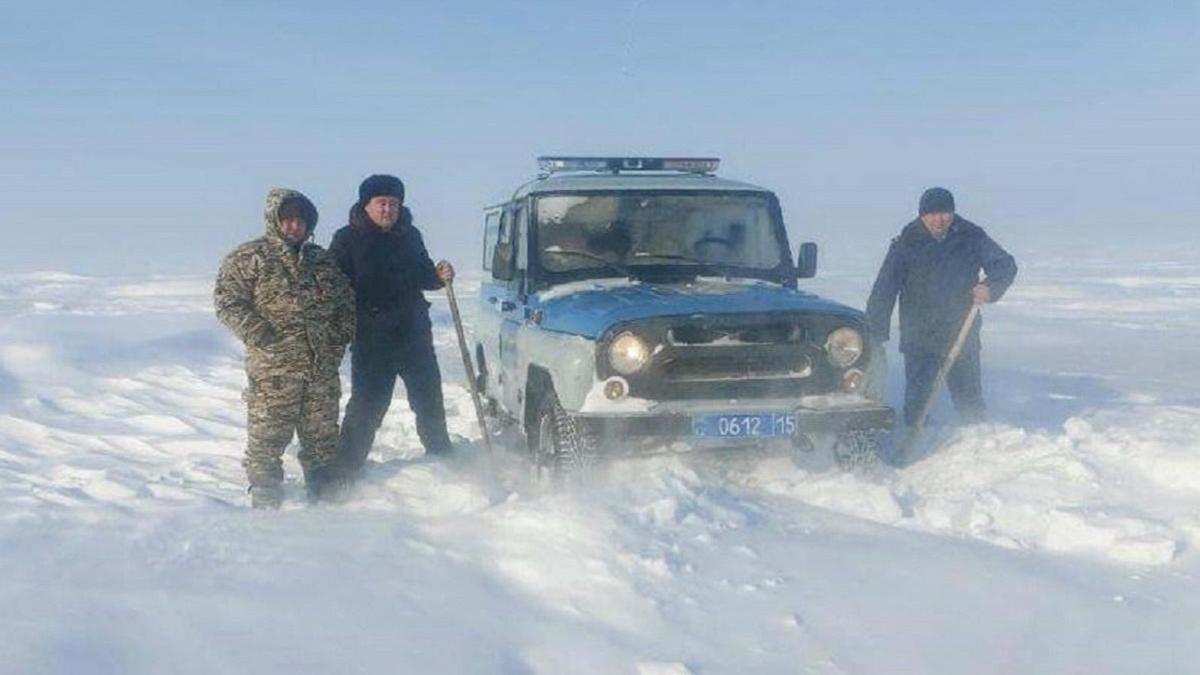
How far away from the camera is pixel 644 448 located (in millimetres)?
5289

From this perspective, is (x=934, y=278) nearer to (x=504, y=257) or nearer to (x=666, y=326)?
(x=666, y=326)

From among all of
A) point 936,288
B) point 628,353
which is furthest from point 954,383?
point 628,353

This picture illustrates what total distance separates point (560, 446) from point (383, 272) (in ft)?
5.49

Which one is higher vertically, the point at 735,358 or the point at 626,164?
the point at 626,164

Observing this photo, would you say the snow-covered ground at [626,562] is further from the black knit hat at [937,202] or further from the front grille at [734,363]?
the black knit hat at [937,202]

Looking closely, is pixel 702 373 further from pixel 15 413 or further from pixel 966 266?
pixel 15 413

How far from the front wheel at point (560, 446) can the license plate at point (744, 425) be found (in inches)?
23.3

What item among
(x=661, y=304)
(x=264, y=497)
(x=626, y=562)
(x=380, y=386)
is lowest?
(x=264, y=497)

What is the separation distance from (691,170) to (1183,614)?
4555mm

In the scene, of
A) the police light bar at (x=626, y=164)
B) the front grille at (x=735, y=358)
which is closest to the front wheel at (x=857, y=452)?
the front grille at (x=735, y=358)

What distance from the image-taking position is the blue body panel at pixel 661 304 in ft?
16.3

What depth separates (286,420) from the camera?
515cm

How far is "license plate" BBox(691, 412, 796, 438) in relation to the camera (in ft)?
16.2

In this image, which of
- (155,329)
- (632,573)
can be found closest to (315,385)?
(632,573)
